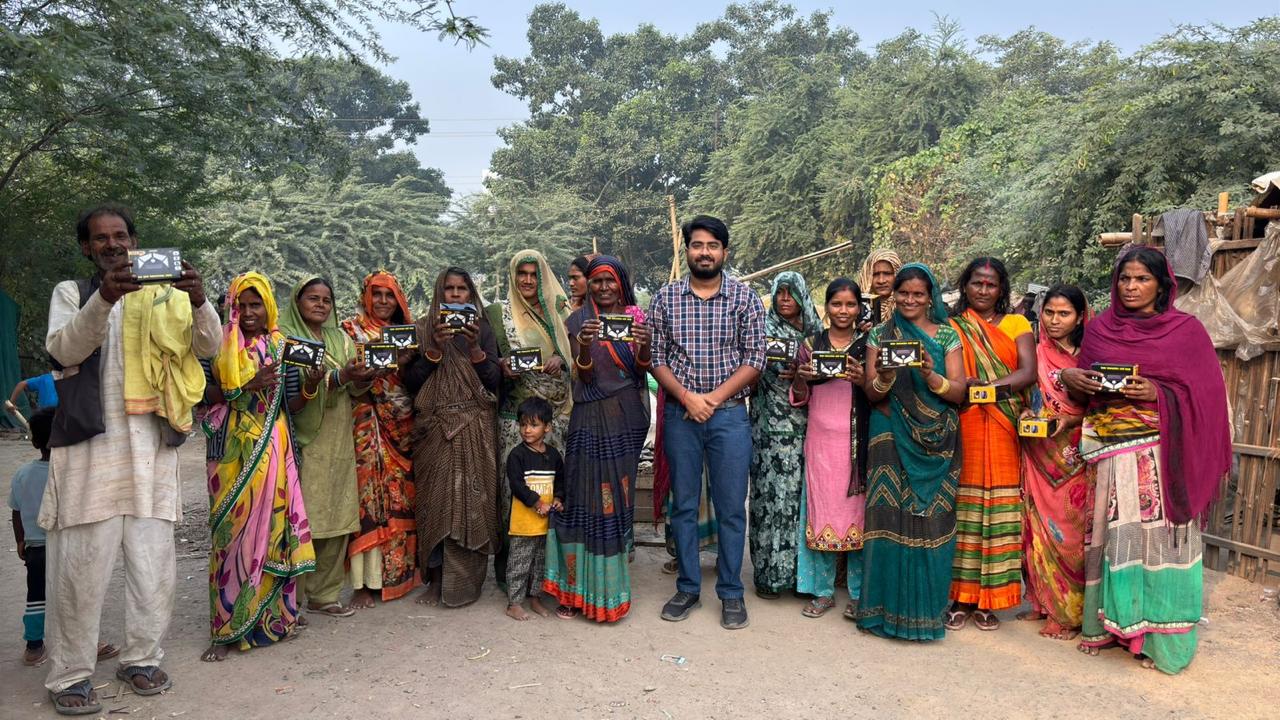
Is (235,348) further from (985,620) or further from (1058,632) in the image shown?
(1058,632)

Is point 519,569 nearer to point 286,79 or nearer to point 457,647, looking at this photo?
point 457,647

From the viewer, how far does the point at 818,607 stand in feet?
16.1

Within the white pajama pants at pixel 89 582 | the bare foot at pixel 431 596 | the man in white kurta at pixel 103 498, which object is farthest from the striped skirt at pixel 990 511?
the white pajama pants at pixel 89 582

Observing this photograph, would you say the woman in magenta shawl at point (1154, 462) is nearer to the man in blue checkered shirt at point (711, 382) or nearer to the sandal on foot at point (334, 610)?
the man in blue checkered shirt at point (711, 382)

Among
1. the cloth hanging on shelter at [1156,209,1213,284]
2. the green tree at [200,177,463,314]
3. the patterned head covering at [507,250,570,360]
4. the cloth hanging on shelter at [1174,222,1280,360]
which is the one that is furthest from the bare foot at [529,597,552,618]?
the green tree at [200,177,463,314]

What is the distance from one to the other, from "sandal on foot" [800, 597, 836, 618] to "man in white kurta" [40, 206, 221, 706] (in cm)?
320

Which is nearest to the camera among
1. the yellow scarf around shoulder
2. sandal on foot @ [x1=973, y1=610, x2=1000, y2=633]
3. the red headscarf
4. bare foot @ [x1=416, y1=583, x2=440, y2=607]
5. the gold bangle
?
the yellow scarf around shoulder

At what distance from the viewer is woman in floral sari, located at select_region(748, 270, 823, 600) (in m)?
4.97

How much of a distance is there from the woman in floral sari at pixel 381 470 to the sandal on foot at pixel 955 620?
303 cm

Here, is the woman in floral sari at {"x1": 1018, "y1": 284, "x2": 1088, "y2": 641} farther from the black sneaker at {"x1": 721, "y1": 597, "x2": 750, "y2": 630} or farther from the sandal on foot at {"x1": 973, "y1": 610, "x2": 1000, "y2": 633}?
the black sneaker at {"x1": 721, "y1": 597, "x2": 750, "y2": 630}

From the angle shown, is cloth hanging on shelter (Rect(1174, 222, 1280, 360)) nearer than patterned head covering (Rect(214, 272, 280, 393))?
No

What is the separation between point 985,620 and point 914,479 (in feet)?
3.03

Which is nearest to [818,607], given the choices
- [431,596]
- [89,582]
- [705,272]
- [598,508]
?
[598,508]

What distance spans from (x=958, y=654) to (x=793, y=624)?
0.86 meters
